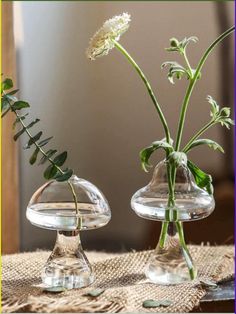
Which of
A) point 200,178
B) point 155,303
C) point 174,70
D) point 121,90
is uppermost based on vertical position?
point 121,90

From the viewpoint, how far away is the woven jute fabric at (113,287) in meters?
0.56

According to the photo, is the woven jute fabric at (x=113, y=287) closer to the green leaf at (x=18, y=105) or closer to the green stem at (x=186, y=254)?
the green stem at (x=186, y=254)

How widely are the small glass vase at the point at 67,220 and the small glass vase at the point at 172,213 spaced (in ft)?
0.16

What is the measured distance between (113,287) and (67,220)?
0.09 metres

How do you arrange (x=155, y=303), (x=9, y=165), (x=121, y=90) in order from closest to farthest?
(x=155, y=303) < (x=9, y=165) < (x=121, y=90)

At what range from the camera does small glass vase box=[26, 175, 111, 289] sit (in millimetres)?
621

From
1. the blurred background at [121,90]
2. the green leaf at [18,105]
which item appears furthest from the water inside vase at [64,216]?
the blurred background at [121,90]

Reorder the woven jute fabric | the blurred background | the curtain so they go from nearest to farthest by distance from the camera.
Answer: the woven jute fabric → the curtain → the blurred background

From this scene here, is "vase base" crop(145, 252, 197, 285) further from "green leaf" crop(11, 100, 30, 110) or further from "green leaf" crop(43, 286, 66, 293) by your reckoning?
"green leaf" crop(11, 100, 30, 110)

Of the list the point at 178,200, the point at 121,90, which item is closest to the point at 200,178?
the point at 178,200

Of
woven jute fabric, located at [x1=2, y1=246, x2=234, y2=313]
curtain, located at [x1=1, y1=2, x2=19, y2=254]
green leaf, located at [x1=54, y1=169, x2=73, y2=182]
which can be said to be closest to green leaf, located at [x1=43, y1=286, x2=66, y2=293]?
woven jute fabric, located at [x1=2, y1=246, x2=234, y2=313]

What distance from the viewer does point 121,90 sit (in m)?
1.71

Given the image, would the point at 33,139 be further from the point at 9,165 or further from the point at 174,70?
the point at 9,165

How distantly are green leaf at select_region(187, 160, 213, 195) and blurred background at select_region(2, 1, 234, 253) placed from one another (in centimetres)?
87
